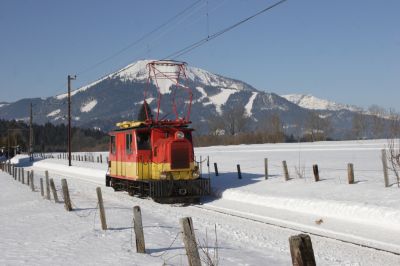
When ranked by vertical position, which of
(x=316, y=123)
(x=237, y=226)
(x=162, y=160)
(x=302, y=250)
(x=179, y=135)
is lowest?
(x=237, y=226)

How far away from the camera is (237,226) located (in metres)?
14.4

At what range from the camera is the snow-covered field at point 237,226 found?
10195mm

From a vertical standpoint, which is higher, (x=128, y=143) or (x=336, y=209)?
(x=128, y=143)

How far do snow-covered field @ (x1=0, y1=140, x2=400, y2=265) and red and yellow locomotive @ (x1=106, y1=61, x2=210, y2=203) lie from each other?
2.30 ft

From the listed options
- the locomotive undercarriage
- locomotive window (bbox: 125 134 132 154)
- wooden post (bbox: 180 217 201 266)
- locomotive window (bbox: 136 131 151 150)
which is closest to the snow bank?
the locomotive undercarriage

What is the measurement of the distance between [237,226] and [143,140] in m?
8.23

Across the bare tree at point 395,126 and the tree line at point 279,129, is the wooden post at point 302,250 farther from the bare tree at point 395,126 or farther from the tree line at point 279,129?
the tree line at point 279,129

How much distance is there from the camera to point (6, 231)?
43.0 feet

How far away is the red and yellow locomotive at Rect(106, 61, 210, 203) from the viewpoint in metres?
20.2

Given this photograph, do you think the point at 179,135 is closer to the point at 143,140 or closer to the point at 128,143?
the point at 143,140

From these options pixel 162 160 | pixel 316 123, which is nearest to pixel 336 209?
pixel 162 160

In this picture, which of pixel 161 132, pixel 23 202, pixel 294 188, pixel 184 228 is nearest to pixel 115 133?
pixel 161 132

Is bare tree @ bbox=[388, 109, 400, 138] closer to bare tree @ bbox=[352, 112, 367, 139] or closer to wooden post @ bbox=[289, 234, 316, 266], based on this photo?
wooden post @ bbox=[289, 234, 316, 266]

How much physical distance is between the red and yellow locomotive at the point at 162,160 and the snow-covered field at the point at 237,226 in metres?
0.70
